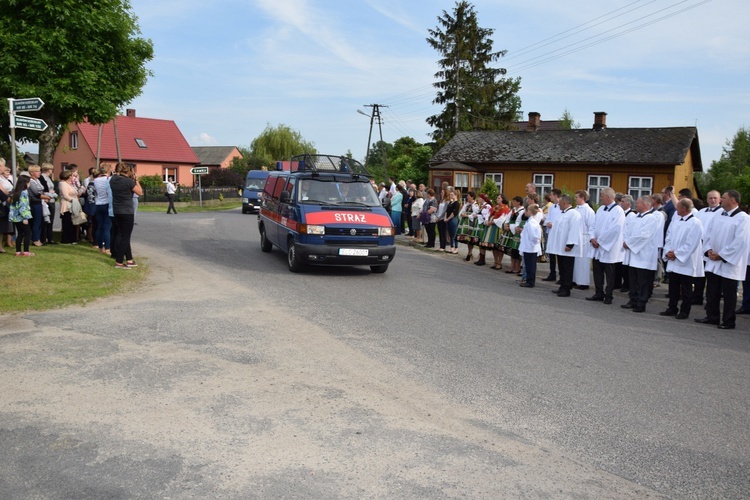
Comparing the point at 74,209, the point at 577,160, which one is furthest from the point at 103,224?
the point at 577,160

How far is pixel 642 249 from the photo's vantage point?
37.8 ft

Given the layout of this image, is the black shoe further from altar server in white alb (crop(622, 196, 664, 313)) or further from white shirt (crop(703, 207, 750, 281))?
altar server in white alb (crop(622, 196, 664, 313))

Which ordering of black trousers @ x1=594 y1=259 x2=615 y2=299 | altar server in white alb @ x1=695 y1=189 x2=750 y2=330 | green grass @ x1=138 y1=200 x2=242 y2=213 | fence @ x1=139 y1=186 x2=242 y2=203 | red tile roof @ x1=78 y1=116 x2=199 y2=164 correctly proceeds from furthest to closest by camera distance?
red tile roof @ x1=78 y1=116 x2=199 y2=164
fence @ x1=139 y1=186 x2=242 y2=203
green grass @ x1=138 y1=200 x2=242 y2=213
black trousers @ x1=594 y1=259 x2=615 y2=299
altar server in white alb @ x1=695 y1=189 x2=750 y2=330

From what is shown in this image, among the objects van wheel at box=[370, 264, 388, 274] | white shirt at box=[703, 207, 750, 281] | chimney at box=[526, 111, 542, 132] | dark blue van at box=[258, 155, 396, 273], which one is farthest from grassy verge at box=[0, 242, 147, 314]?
chimney at box=[526, 111, 542, 132]

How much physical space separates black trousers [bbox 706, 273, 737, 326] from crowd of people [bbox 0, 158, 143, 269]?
9.77m

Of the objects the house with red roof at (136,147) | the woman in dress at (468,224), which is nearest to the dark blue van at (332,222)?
the woman in dress at (468,224)

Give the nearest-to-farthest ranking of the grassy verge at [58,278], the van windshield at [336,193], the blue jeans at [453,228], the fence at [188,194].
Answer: the grassy verge at [58,278] → the van windshield at [336,193] → the blue jeans at [453,228] → the fence at [188,194]

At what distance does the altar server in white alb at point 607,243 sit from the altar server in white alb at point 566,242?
1.03ft

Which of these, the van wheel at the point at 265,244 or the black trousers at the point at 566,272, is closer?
the black trousers at the point at 566,272

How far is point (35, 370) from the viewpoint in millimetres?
6430

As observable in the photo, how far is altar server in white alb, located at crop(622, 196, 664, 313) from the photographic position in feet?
37.3

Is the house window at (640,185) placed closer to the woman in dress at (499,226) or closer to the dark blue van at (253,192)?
the dark blue van at (253,192)

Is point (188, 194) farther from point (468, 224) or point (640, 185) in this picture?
point (468, 224)

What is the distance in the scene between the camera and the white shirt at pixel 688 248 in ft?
35.0
